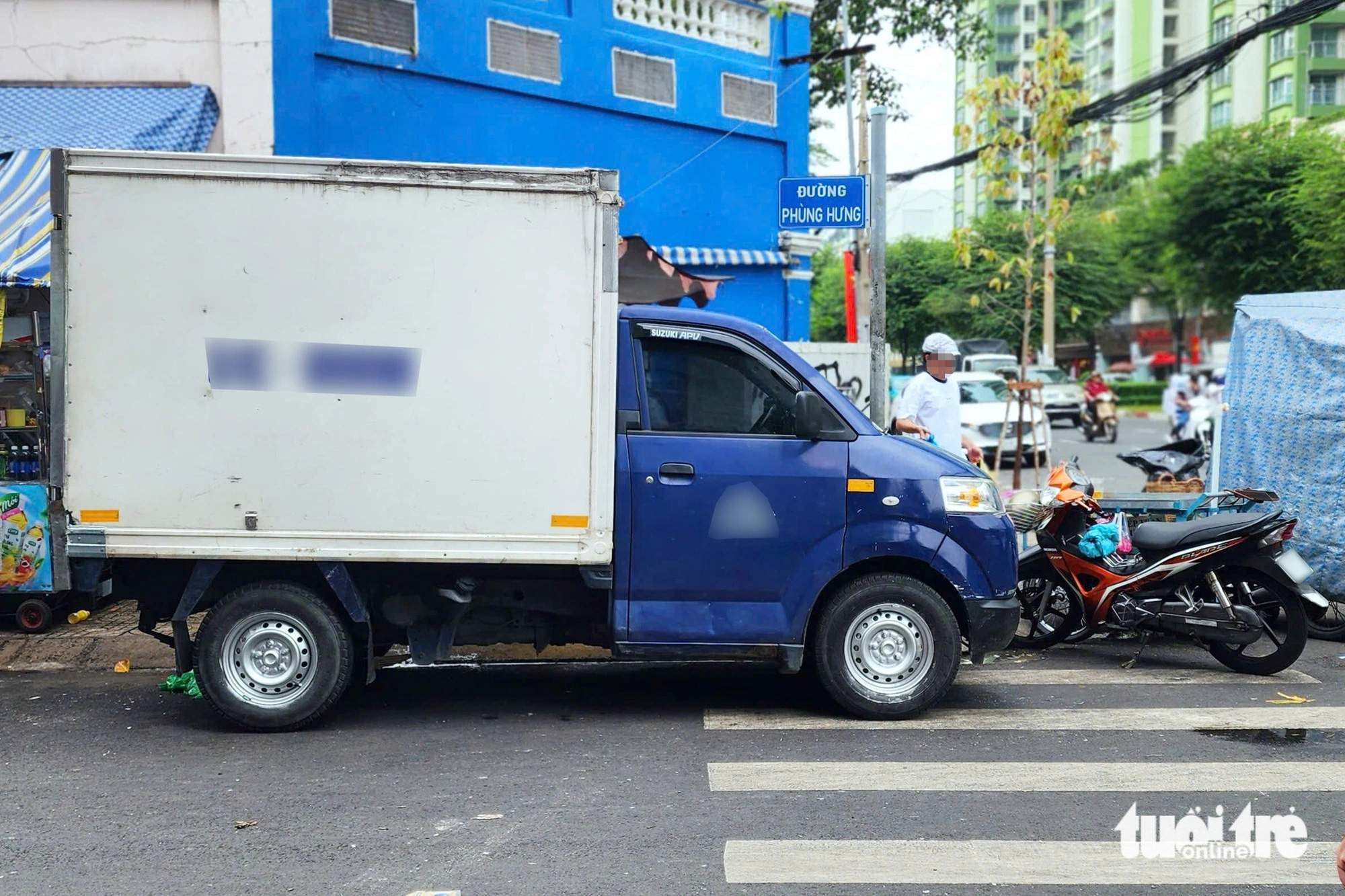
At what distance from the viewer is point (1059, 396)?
32812mm

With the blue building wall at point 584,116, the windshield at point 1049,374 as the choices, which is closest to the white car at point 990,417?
the blue building wall at point 584,116

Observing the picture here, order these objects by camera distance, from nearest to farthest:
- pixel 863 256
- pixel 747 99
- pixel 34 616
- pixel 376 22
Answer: pixel 34 616, pixel 376 22, pixel 747 99, pixel 863 256

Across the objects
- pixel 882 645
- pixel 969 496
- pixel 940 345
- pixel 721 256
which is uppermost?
pixel 721 256

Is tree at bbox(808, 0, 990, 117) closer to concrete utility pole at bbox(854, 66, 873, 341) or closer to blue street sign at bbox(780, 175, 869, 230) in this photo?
concrete utility pole at bbox(854, 66, 873, 341)

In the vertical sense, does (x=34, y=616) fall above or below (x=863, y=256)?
below

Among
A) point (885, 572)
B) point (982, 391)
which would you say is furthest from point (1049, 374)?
point (885, 572)

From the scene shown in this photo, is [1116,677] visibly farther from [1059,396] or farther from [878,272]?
[1059,396]

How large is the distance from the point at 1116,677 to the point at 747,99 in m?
9.40

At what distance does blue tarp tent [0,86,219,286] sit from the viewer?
8.27 metres

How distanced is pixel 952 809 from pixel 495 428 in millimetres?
2684

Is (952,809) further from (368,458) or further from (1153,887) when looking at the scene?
(368,458)

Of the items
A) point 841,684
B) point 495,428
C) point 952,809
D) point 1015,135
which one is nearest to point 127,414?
point 495,428

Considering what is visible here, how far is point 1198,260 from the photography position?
1655 inches

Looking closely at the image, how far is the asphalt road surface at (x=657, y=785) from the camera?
439 centimetres
